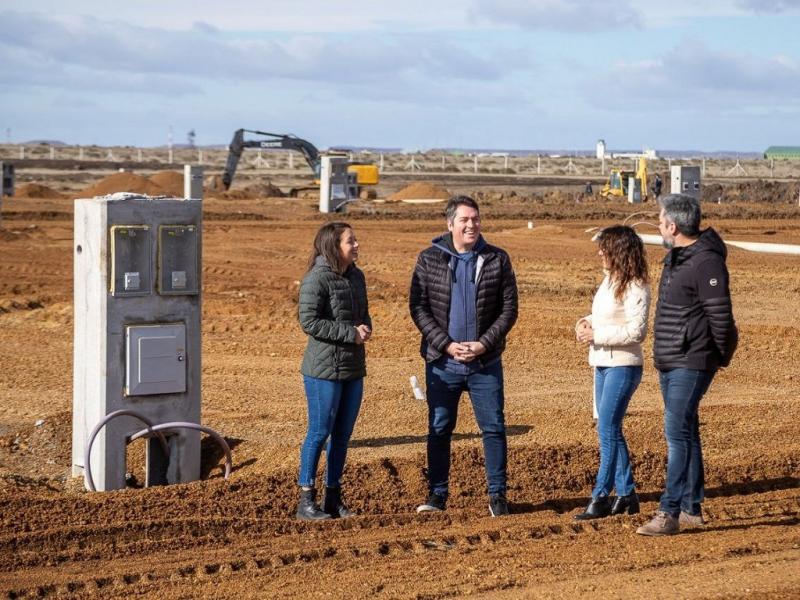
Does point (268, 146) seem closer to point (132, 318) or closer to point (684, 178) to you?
point (684, 178)

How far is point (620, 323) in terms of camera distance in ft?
26.2

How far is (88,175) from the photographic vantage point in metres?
63.1

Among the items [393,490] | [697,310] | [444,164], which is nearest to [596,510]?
[697,310]

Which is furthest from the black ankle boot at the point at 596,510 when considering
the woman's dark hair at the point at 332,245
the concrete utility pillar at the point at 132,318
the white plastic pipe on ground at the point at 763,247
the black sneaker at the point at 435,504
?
the white plastic pipe on ground at the point at 763,247

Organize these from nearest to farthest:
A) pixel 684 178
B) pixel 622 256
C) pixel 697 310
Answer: pixel 697 310
pixel 622 256
pixel 684 178

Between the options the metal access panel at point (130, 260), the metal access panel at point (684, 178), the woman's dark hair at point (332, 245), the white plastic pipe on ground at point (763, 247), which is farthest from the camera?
the metal access panel at point (684, 178)

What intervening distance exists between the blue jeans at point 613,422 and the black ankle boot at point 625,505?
0.03 meters

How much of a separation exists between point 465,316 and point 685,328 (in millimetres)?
1402

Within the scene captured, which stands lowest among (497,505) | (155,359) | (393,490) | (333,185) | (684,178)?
(393,490)

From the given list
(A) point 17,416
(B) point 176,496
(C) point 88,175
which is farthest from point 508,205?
(B) point 176,496

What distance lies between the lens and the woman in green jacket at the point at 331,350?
815 centimetres

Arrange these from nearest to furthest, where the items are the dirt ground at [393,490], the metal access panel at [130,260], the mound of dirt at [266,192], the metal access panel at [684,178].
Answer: the dirt ground at [393,490] < the metal access panel at [130,260] < the metal access panel at [684,178] < the mound of dirt at [266,192]

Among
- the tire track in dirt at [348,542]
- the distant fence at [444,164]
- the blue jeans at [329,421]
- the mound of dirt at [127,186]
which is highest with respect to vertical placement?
the distant fence at [444,164]

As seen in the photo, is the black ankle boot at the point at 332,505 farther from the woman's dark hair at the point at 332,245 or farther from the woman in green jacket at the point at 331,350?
the woman's dark hair at the point at 332,245
